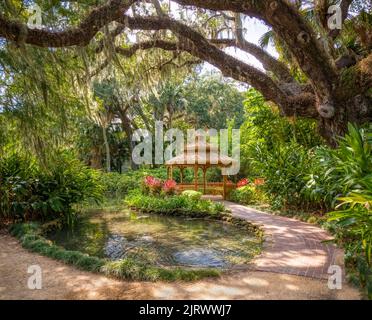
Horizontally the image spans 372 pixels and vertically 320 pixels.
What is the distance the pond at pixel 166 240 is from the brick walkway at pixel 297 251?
35 cm

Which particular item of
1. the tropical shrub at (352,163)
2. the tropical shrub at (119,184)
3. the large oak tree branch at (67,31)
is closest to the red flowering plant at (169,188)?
the tropical shrub at (119,184)

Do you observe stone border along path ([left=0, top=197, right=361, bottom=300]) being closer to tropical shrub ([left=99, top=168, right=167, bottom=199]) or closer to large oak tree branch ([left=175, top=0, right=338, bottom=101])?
large oak tree branch ([left=175, top=0, right=338, bottom=101])

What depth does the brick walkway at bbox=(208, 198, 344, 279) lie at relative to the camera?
495cm

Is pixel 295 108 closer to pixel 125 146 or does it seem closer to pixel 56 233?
pixel 56 233

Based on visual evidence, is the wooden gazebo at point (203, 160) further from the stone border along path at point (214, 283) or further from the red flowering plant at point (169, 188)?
the stone border along path at point (214, 283)

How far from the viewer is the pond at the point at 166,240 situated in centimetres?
632

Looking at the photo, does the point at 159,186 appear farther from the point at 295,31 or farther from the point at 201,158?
the point at 295,31

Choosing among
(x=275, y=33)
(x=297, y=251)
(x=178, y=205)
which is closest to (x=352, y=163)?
(x=297, y=251)

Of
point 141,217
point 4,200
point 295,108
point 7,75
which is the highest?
point 7,75

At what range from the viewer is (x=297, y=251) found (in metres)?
5.95

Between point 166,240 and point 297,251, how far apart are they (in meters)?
→ 3.13

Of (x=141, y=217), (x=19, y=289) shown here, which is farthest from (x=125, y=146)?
(x=19, y=289)

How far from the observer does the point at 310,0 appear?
869 cm

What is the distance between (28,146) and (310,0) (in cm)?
786
